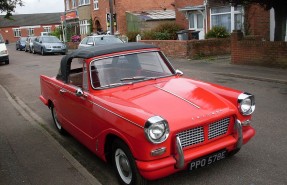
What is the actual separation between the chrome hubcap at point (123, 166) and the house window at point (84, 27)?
37.3 metres

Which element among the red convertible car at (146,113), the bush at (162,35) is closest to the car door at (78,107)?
the red convertible car at (146,113)

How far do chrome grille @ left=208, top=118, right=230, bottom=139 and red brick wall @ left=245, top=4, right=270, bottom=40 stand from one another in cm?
1636

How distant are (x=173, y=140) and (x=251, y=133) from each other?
126 cm

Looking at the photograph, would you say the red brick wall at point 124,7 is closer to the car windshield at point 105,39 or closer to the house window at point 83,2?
the house window at point 83,2

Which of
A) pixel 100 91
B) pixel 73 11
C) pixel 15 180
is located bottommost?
pixel 15 180

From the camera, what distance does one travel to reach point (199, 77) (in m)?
12.3

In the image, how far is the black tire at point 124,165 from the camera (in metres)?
3.96

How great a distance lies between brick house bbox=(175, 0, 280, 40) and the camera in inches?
760

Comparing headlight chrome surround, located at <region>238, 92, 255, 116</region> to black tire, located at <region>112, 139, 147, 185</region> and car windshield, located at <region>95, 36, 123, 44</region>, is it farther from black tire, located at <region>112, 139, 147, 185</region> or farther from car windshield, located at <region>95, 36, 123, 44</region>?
car windshield, located at <region>95, 36, 123, 44</region>

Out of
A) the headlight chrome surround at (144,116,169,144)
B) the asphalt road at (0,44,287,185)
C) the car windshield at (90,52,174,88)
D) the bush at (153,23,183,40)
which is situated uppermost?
the bush at (153,23,183,40)

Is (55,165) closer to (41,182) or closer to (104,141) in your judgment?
(41,182)

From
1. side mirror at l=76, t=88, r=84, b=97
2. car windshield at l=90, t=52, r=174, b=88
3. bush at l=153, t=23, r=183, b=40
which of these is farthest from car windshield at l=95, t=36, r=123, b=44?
side mirror at l=76, t=88, r=84, b=97

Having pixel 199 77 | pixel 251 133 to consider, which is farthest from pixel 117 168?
pixel 199 77

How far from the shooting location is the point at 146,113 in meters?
3.90
